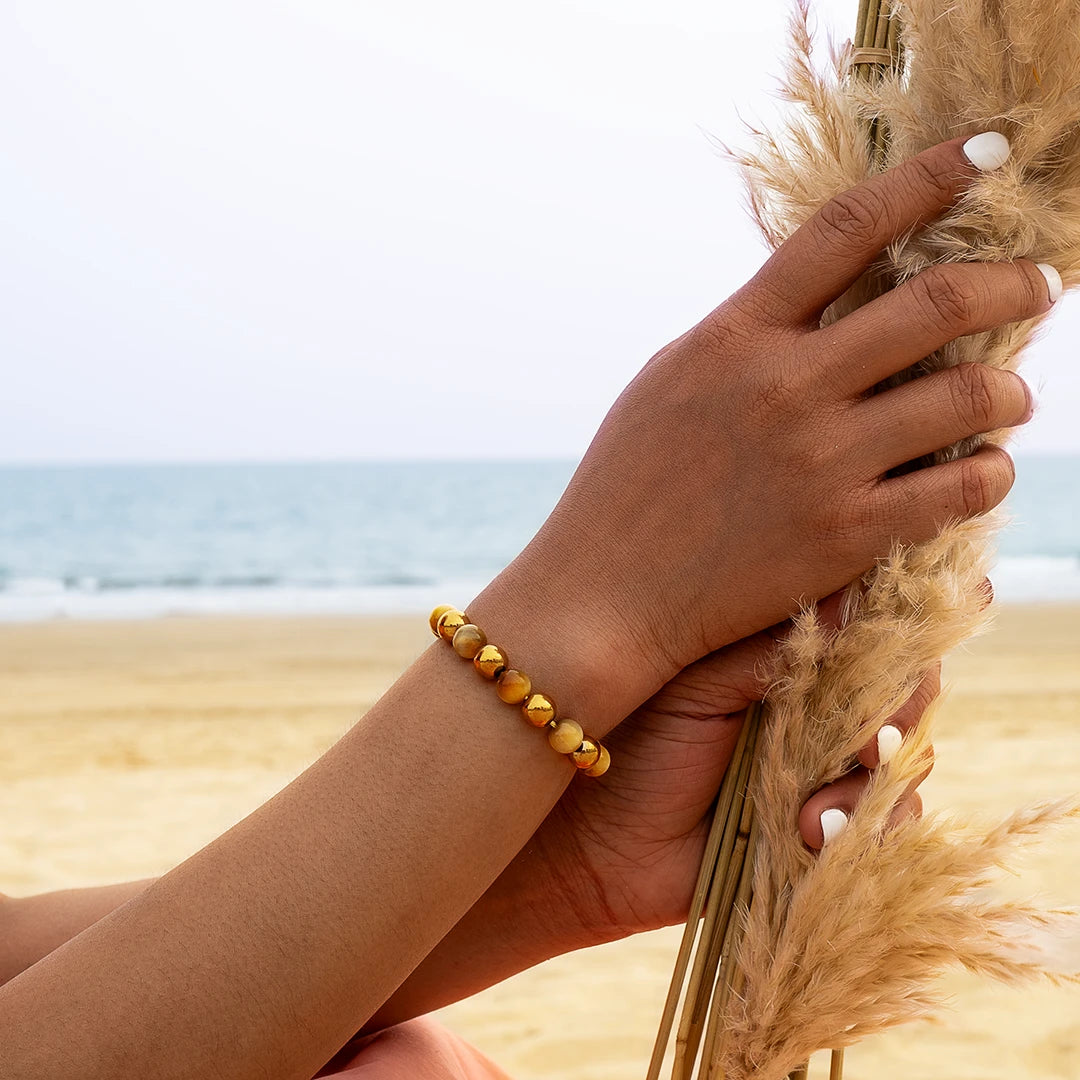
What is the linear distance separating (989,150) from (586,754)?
665 millimetres

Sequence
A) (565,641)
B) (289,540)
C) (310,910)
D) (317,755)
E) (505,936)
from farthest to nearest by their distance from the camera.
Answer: (289,540), (317,755), (505,936), (565,641), (310,910)

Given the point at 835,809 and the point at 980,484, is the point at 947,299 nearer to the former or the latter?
the point at 980,484

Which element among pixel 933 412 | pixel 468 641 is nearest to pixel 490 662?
pixel 468 641

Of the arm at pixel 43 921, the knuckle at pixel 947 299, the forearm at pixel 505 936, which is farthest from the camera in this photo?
the arm at pixel 43 921

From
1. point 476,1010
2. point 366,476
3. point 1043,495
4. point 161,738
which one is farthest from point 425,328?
point 476,1010

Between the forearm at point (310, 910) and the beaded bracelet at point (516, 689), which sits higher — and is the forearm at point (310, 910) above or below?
below

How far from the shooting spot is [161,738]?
23.2 ft

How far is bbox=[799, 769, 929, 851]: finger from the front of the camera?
982mm

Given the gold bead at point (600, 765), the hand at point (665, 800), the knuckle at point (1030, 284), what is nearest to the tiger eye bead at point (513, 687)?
the gold bead at point (600, 765)

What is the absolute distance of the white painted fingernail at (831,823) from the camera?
0.98 meters

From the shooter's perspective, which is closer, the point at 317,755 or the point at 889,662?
the point at 889,662

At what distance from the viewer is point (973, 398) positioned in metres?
0.92

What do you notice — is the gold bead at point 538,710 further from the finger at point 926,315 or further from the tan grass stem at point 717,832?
the finger at point 926,315

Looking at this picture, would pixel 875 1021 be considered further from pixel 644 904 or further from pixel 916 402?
pixel 916 402
